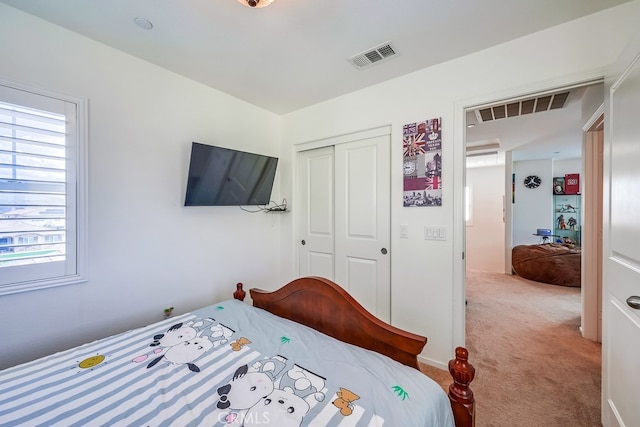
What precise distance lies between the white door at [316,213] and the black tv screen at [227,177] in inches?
15.8

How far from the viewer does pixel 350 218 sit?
2.58 m

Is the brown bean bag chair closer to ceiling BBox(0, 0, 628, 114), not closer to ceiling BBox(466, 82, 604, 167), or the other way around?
ceiling BBox(466, 82, 604, 167)

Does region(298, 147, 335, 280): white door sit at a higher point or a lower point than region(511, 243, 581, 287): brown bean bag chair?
higher

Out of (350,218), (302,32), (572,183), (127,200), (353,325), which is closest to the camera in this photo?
(353,325)

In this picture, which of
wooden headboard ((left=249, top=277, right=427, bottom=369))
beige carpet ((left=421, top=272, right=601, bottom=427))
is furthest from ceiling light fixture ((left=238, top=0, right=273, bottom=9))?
beige carpet ((left=421, top=272, right=601, bottom=427))

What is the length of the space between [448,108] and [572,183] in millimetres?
5592

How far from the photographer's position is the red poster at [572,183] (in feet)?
17.7

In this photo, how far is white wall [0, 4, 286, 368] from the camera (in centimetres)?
153

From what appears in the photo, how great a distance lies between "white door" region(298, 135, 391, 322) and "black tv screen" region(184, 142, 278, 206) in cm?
49

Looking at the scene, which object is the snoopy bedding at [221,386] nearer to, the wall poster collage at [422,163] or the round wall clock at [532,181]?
the wall poster collage at [422,163]

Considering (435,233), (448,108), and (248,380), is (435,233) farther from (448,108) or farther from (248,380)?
(248,380)

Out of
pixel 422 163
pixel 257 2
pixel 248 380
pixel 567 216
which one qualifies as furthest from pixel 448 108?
pixel 567 216

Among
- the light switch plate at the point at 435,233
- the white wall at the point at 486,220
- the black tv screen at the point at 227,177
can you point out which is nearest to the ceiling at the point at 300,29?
the black tv screen at the point at 227,177

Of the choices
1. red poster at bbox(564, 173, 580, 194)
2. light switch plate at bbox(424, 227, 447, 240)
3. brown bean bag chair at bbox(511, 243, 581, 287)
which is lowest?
brown bean bag chair at bbox(511, 243, 581, 287)
